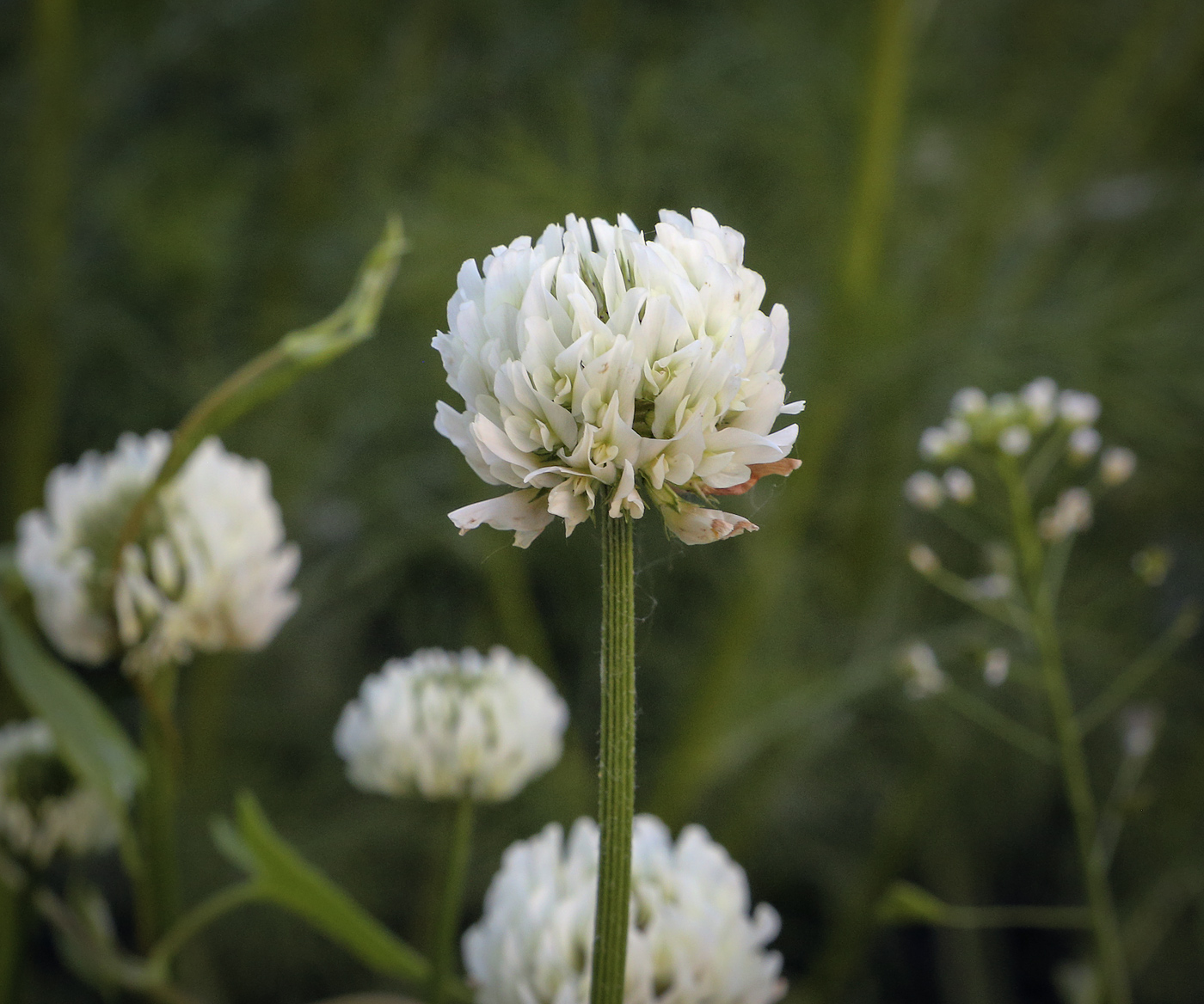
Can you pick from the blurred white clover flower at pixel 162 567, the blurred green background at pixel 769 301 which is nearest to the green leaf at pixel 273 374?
the blurred white clover flower at pixel 162 567

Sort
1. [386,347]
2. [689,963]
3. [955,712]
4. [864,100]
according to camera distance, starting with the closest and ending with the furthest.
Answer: [689,963]
[864,100]
[955,712]
[386,347]

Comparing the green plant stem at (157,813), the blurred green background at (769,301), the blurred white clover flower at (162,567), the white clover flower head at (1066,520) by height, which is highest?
the blurred green background at (769,301)

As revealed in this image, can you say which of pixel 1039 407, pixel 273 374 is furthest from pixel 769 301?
pixel 273 374

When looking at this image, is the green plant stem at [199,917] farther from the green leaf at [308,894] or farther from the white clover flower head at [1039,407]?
the white clover flower head at [1039,407]

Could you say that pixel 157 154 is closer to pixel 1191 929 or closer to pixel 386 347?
pixel 386 347

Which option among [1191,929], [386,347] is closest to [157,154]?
[386,347]

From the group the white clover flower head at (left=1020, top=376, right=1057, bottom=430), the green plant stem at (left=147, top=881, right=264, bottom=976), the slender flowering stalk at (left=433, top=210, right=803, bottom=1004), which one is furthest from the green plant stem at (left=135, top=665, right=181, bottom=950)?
the white clover flower head at (left=1020, top=376, right=1057, bottom=430)

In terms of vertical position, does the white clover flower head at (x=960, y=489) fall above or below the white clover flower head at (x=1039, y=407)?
below

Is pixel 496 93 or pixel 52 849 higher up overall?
pixel 496 93
